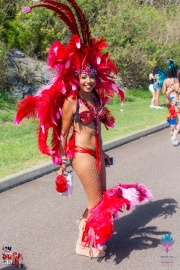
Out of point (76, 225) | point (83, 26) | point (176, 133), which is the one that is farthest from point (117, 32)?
point (83, 26)

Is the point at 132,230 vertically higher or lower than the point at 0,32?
lower

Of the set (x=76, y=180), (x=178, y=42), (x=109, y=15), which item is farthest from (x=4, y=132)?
(x=178, y=42)

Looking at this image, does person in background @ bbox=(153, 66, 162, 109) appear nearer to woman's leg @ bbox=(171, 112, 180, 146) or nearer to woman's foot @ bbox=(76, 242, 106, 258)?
woman's leg @ bbox=(171, 112, 180, 146)

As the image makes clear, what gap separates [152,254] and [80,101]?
181 centimetres

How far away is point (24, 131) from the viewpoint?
11.6 m

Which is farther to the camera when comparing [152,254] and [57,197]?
[57,197]

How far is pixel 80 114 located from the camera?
15.8 feet

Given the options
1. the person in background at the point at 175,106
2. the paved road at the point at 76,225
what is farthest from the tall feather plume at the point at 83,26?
the person in background at the point at 175,106

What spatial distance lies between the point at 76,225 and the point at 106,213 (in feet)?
3.96

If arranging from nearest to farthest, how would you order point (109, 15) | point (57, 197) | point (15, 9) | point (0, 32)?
point (57, 197), point (0, 32), point (15, 9), point (109, 15)

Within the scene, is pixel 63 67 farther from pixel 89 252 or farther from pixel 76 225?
pixel 76 225

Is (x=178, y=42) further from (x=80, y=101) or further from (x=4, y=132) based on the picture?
(x=80, y=101)

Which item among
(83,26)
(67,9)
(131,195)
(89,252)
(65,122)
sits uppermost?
(67,9)

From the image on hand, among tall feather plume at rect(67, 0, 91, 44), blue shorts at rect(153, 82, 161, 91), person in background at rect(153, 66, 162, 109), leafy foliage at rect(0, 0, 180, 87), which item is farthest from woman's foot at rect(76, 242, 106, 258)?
blue shorts at rect(153, 82, 161, 91)
